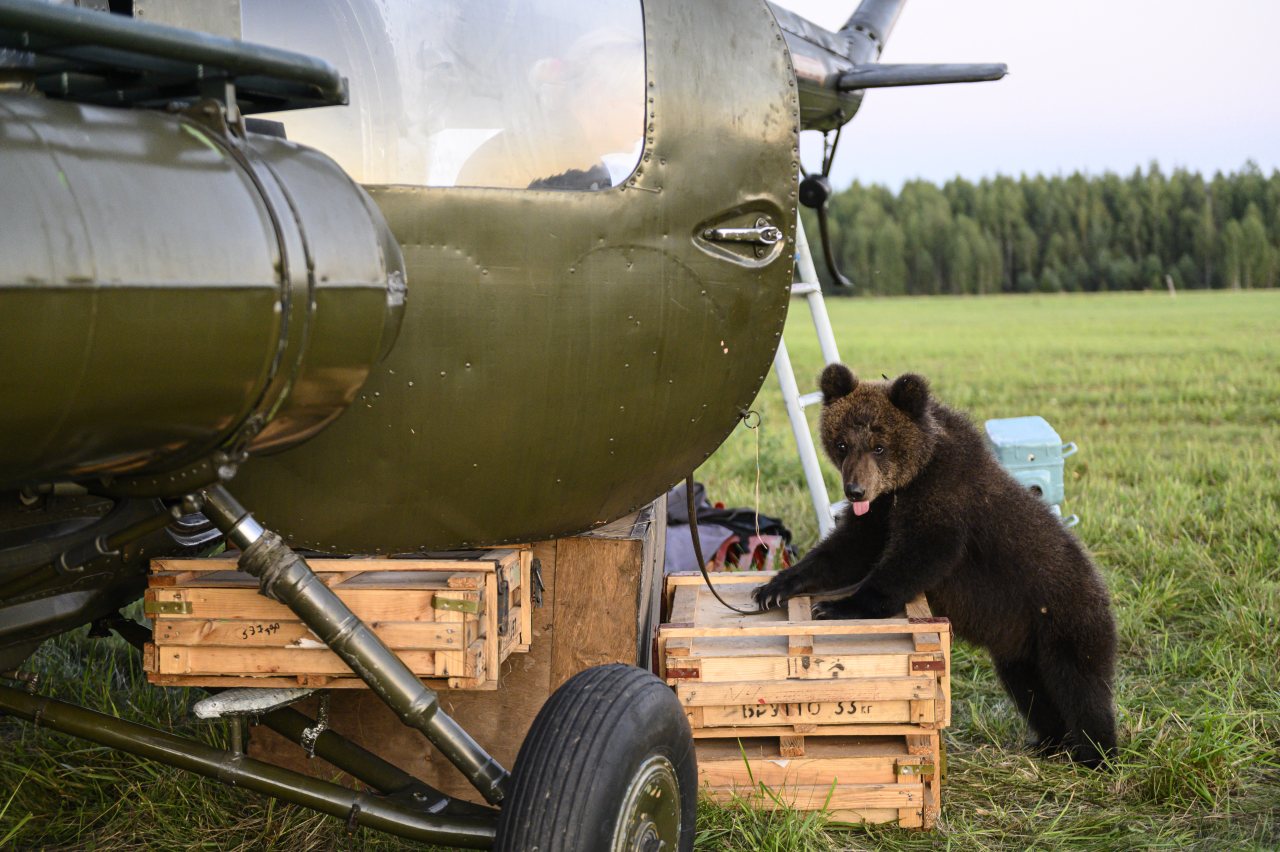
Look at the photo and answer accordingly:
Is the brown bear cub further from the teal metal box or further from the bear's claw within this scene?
the teal metal box

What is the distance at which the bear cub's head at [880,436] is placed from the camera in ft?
12.4

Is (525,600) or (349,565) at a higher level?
(349,565)

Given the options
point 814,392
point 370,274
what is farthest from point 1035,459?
point 370,274

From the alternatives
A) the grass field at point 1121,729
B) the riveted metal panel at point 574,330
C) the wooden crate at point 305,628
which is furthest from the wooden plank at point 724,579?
the wooden crate at point 305,628

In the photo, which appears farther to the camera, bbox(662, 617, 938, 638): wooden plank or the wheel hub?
bbox(662, 617, 938, 638): wooden plank

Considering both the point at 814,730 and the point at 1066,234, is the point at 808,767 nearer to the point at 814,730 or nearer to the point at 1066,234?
the point at 814,730

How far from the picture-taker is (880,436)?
3842 mm

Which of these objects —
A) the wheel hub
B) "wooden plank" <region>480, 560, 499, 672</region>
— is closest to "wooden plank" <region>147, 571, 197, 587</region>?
"wooden plank" <region>480, 560, 499, 672</region>

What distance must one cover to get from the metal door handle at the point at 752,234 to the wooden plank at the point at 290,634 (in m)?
1.12

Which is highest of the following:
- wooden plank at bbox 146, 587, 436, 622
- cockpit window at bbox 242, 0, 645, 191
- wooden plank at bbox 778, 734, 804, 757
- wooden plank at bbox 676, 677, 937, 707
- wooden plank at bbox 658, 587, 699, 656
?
cockpit window at bbox 242, 0, 645, 191

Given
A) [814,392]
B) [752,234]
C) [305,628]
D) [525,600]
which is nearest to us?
[305,628]

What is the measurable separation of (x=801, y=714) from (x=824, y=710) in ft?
0.22

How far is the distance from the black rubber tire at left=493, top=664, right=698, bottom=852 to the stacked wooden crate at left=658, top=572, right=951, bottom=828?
30.1 inches

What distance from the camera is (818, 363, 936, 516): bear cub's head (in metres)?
3.77
